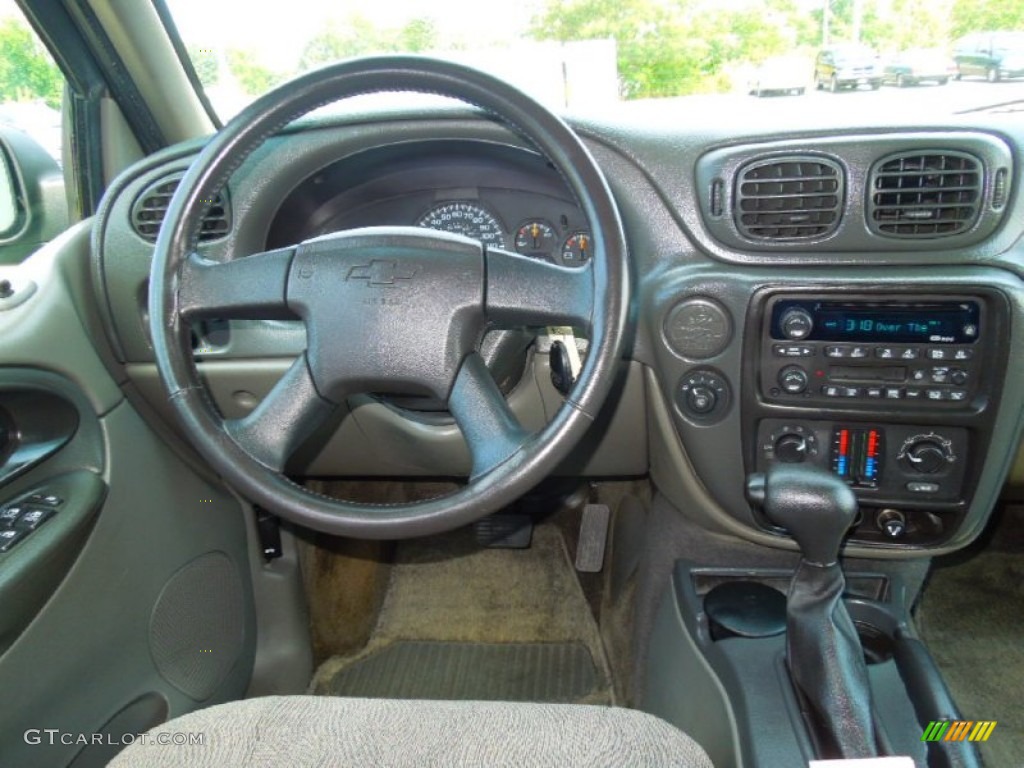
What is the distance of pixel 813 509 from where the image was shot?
3.48 ft

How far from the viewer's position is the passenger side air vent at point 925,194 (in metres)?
1.31

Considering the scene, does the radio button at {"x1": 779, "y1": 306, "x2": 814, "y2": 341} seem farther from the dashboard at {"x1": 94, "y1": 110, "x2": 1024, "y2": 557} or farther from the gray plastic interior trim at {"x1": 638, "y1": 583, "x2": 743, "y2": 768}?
the gray plastic interior trim at {"x1": 638, "y1": 583, "x2": 743, "y2": 768}

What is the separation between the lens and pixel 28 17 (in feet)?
5.12

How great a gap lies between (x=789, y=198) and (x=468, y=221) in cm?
60

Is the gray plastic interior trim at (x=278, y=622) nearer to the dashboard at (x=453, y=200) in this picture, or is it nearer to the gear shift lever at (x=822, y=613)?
the dashboard at (x=453, y=200)

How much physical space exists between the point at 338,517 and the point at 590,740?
0.43 metres

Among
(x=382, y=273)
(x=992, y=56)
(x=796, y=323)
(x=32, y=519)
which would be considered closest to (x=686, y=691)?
(x=796, y=323)

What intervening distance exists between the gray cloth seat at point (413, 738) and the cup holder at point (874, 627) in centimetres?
49

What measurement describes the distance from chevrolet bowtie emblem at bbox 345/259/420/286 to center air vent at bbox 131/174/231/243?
1.66 feet

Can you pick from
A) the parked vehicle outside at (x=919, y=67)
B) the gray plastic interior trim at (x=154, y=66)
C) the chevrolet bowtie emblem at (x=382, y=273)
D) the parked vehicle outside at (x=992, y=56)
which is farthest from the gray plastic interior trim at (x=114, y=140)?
the parked vehicle outside at (x=992, y=56)

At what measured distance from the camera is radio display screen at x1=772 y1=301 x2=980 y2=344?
1.33m

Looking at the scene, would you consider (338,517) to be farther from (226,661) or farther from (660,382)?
(226,661)

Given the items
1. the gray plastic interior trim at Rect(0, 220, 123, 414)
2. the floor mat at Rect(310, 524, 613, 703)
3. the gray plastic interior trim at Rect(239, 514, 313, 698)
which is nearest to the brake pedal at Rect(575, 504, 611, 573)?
the floor mat at Rect(310, 524, 613, 703)

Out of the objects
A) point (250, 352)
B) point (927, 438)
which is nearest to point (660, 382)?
point (927, 438)
